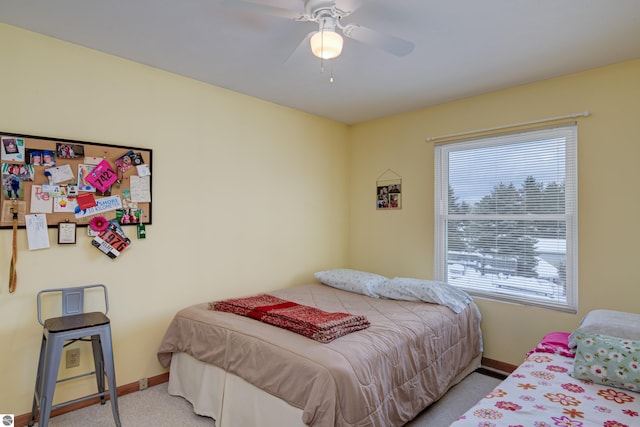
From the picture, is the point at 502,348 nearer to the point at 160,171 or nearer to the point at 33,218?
the point at 160,171

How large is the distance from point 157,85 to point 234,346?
2043mm

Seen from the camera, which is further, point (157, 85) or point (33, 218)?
point (157, 85)

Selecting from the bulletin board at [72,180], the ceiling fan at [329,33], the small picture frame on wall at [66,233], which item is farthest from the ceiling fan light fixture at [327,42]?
the small picture frame on wall at [66,233]

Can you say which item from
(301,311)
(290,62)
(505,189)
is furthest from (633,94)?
(301,311)

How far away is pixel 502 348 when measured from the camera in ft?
10.2

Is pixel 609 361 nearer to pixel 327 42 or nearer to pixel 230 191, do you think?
pixel 327 42

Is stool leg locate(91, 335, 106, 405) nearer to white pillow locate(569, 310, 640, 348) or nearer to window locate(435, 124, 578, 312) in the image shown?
window locate(435, 124, 578, 312)

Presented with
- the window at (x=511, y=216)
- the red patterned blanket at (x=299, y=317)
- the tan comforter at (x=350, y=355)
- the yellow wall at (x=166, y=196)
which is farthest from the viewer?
the window at (x=511, y=216)

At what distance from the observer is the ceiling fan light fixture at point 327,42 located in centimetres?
177

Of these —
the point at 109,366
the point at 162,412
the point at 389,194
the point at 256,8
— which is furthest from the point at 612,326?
the point at 109,366

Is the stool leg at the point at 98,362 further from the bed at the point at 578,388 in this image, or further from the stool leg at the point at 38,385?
the bed at the point at 578,388

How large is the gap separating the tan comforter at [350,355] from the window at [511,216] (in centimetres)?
51

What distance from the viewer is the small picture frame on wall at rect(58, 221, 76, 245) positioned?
7.68ft

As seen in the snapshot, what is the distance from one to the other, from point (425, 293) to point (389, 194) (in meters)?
1.35
